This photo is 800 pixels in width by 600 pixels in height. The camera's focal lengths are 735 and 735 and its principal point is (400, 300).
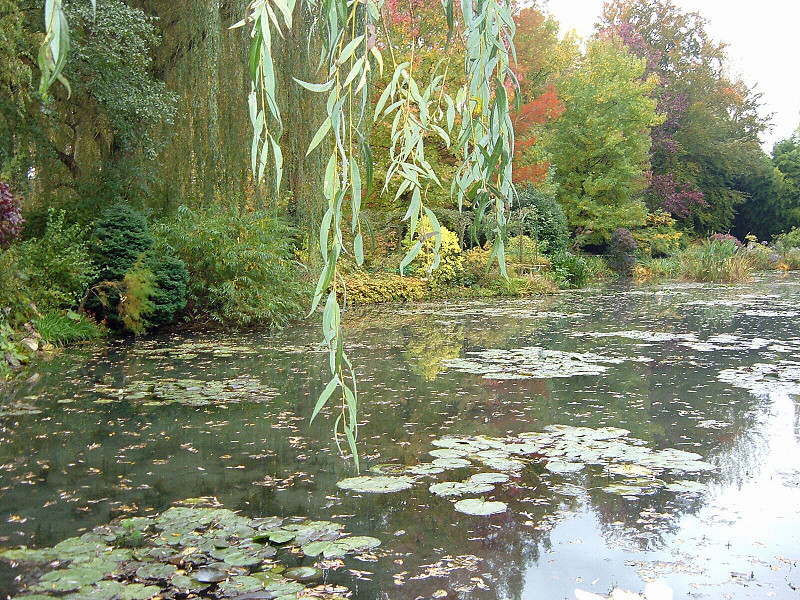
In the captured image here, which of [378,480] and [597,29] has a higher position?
[597,29]

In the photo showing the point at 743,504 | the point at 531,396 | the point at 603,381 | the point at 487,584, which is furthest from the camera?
the point at 603,381

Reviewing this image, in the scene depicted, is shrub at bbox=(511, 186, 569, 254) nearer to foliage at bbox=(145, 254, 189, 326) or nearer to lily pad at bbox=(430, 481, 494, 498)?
foliage at bbox=(145, 254, 189, 326)

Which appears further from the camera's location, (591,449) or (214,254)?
(214,254)

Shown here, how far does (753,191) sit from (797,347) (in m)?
21.7

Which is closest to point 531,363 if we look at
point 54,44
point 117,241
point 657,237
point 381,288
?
point 117,241

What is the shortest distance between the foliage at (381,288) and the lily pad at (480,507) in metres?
9.28

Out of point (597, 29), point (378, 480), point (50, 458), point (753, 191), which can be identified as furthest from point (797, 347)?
point (597, 29)

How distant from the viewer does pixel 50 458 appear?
3.74m

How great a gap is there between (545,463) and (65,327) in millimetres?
5617

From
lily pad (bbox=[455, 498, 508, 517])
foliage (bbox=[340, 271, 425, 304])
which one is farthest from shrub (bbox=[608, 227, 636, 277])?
lily pad (bbox=[455, 498, 508, 517])

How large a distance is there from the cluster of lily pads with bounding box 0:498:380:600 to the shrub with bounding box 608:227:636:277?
18801 mm

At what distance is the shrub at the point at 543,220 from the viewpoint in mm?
17375

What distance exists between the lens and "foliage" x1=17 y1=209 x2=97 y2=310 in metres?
7.46

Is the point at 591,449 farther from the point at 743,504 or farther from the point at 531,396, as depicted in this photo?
the point at 531,396
